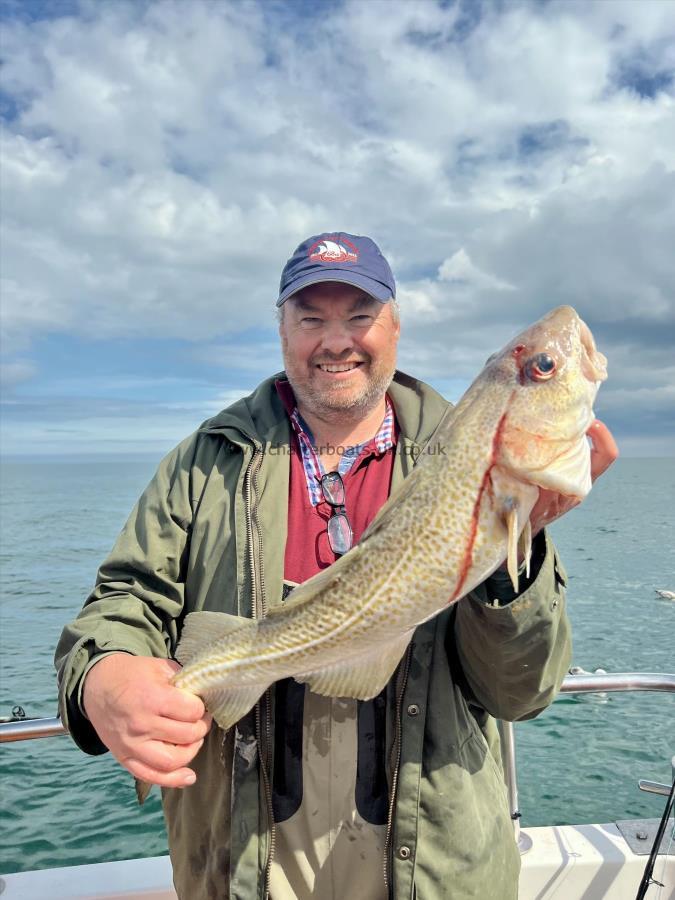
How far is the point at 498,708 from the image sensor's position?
106 inches

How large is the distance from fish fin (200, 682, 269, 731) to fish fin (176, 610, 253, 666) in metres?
0.17

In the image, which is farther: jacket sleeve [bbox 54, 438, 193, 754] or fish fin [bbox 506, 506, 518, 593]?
jacket sleeve [bbox 54, 438, 193, 754]

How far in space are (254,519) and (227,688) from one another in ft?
2.38

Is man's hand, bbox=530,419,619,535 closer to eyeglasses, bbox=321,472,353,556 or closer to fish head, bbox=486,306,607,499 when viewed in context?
fish head, bbox=486,306,607,499

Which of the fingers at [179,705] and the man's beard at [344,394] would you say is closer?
the fingers at [179,705]

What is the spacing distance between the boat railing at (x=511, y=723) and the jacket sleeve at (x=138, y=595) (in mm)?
1063

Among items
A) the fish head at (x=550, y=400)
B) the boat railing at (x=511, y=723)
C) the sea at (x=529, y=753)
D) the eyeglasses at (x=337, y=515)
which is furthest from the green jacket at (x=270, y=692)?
the sea at (x=529, y=753)

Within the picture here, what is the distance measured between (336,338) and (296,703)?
182 centimetres

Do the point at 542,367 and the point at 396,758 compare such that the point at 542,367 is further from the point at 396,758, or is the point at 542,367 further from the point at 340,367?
the point at 396,758

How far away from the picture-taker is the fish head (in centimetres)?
229

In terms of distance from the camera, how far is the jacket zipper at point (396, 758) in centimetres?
268

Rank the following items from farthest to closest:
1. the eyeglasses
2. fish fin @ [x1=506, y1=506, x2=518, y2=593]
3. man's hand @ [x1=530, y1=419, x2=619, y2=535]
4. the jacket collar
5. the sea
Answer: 1. the sea
2. the jacket collar
3. the eyeglasses
4. man's hand @ [x1=530, y1=419, x2=619, y2=535]
5. fish fin @ [x1=506, y1=506, x2=518, y2=593]

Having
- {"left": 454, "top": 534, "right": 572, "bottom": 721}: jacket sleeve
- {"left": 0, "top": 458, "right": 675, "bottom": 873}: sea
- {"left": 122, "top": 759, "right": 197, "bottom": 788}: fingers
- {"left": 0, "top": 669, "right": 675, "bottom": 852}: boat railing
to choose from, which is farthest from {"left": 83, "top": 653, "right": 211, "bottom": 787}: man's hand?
{"left": 0, "top": 458, "right": 675, "bottom": 873}: sea

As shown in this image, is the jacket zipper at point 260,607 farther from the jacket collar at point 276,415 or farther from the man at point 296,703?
the jacket collar at point 276,415
